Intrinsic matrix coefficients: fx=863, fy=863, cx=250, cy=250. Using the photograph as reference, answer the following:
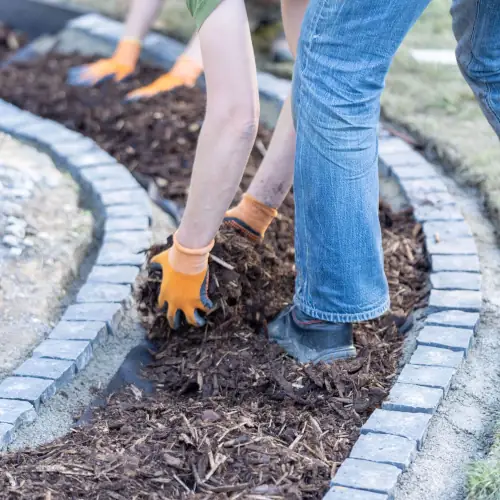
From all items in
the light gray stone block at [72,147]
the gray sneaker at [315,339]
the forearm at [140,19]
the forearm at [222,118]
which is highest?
the forearm at [222,118]

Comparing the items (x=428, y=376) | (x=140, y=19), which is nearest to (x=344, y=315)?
(x=428, y=376)

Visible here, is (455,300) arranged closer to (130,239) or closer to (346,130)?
(346,130)

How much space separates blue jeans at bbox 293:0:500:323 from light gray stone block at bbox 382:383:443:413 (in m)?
0.22

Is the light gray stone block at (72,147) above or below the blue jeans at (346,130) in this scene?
below

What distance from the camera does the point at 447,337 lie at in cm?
245

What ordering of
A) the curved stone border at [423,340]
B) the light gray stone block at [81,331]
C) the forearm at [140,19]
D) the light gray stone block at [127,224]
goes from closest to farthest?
1. the curved stone border at [423,340]
2. the light gray stone block at [81,331]
3. the light gray stone block at [127,224]
4. the forearm at [140,19]

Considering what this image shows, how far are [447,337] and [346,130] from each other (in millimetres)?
711

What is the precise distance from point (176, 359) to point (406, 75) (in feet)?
8.45

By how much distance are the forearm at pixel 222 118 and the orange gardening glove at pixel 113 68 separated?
2381 mm

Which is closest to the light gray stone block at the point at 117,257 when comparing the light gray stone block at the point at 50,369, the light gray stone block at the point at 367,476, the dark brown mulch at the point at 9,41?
the light gray stone block at the point at 50,369

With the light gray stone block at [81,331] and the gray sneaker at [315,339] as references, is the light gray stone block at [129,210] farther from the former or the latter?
the gray sneaker at [315,339]

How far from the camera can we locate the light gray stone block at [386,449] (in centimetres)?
198

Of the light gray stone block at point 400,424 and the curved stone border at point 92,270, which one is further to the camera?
the curved stone border at point 92,270

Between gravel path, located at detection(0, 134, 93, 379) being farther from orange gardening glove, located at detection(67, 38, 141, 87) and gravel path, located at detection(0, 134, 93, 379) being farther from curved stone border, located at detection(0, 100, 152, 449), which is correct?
orange gardening glove, located at detection(67, 38, 141, 87)
